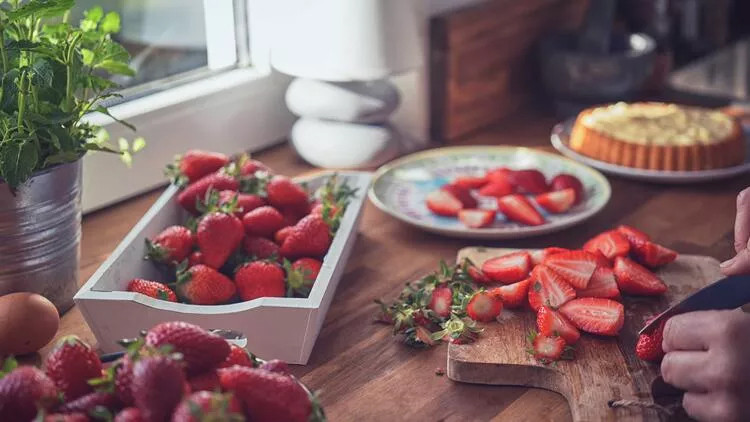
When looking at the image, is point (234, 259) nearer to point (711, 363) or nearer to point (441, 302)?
point (441, 302)

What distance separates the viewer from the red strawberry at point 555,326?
104 cm

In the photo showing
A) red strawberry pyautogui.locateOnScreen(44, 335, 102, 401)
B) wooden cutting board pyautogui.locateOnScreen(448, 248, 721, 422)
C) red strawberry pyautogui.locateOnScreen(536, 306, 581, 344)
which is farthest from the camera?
red strawberry pyautogui.locateOnScreen(536, 306, 581, 344)

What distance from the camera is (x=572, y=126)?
5.88 ft

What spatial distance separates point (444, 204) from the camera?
143 cm

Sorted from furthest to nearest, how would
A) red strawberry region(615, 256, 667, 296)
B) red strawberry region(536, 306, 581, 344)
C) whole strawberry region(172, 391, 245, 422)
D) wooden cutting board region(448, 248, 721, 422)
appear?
red strawberry region(615, 256, 667, 296)
red strawberry region(536, 306, 581, 344)
wooden cutting board region(448, 248, 721, 422)
whole strawberry region(172, 391, 245, 422)

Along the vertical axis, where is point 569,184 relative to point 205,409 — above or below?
below

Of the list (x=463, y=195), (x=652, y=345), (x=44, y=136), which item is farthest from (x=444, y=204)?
(x=44, y=136)

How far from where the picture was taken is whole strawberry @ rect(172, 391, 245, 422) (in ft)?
2.20

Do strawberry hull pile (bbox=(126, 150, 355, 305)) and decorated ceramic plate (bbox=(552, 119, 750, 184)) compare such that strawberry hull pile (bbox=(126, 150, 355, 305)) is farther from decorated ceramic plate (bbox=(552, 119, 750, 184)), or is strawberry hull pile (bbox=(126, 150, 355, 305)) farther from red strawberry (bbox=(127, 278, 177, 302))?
decorated ceramic plate (bbox=(552, 119, 750, 184))

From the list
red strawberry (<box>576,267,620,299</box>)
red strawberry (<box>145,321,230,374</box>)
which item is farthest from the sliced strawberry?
red strawberry (<box>145,321,230,374</box>)

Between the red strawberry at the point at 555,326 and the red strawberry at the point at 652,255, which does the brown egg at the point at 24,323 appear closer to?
the red strawberry at the point at 555,326

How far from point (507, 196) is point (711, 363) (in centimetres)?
59

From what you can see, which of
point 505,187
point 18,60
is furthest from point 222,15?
point 18,60

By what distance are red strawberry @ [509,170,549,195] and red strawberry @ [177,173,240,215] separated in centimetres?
45
